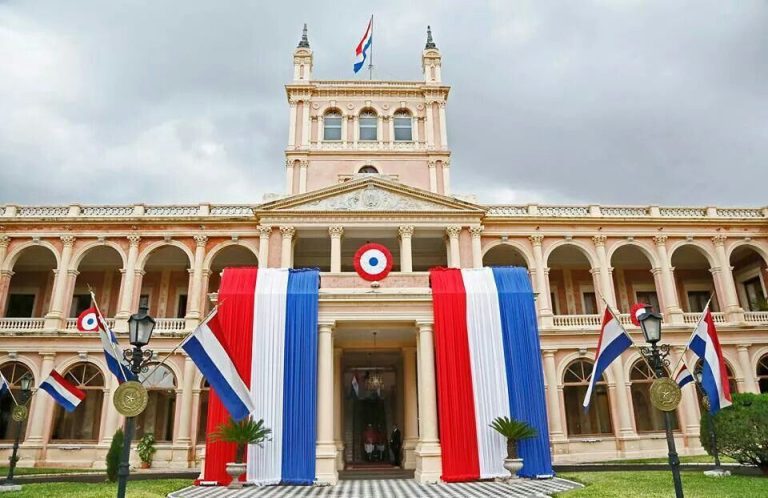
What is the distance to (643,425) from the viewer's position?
1130 inches

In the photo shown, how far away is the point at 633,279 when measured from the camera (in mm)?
31078

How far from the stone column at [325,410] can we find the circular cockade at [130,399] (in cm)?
777

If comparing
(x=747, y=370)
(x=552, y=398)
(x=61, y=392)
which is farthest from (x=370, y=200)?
(x=747, y=370)

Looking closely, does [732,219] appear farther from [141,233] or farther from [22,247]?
[22,247]

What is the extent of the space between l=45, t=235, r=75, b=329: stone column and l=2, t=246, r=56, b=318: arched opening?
204 centimetres

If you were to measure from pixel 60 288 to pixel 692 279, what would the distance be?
116 ft

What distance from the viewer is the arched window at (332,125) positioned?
107 feet

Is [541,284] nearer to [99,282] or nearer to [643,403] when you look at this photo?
[643,403]

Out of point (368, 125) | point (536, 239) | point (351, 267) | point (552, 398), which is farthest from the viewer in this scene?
point (368, 125)

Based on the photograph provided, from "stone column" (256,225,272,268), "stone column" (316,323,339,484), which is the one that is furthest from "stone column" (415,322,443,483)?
"stone column" (256,225,272,268)

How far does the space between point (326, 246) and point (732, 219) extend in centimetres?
2255

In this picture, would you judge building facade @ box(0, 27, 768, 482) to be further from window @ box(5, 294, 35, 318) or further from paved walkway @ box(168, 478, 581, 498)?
paved walkway @ box(168, 478, 581, 498)

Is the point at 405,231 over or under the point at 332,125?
under

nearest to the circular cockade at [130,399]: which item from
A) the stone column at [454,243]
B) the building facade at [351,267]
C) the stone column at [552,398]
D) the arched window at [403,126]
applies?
the building facade at [351,267]
